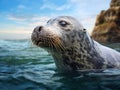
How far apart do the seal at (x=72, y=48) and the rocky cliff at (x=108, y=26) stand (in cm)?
2293

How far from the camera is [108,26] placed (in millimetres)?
29797

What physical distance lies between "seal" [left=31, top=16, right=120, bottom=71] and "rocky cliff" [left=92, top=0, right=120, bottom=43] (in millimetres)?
22927

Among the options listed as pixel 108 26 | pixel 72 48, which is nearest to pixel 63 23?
pixel 72 48

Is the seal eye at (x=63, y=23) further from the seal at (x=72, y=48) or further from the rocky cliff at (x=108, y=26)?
the rocky cliff at (x=108, y=26)

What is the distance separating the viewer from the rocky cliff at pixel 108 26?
28.5 meters

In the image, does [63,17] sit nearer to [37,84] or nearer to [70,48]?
[70,48]

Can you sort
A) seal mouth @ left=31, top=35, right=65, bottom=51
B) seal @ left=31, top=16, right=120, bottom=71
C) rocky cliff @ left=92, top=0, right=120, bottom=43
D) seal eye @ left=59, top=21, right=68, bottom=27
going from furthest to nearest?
rocky cliff @ left=92, top=0, right=120, bottom=43
seal eye @ left=59, top=21, right=68, bottom=27
seal @ left=31, top=16, right=120, bottom=71
seal mouth @ left=31, top=35, right=65, bottom=51

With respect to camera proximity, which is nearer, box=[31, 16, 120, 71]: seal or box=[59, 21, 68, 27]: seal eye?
box=[31, 16, 120, 71]: seal

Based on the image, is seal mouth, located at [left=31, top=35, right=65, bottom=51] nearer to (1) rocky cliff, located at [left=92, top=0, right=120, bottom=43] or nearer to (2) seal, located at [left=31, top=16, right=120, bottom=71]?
(2) seal, located at [left=31, top=16, right=120, bottom=71]

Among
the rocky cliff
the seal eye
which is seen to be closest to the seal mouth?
the seal eye

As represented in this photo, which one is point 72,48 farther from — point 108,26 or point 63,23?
point 108,26

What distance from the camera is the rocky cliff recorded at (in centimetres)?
2853

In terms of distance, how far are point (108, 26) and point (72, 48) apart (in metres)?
25.3

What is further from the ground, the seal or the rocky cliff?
the rocky cliff
